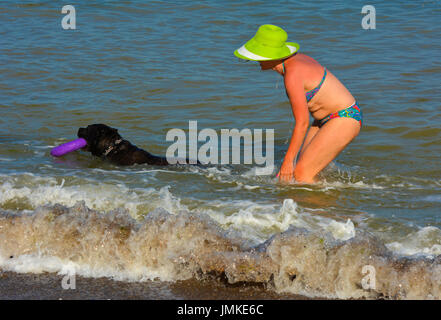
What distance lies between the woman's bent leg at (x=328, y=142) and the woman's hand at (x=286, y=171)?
0.16m

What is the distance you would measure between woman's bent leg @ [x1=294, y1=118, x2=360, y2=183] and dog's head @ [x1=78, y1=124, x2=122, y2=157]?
2252 millimetres

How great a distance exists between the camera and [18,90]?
10.1 m

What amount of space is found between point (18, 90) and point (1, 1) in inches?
268

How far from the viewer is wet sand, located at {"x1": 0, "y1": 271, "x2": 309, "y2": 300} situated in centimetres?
418

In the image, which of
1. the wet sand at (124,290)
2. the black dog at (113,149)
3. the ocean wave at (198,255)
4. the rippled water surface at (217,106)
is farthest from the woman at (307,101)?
the wet sand at (124,290)

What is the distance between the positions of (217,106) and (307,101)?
3667 mm

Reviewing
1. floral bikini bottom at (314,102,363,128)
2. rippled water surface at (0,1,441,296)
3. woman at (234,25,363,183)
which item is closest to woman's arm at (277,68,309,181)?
woman at (234,25,363,183)

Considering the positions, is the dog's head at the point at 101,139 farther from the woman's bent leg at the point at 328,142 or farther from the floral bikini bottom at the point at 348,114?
the floral bikini bottom at the point at 348,114

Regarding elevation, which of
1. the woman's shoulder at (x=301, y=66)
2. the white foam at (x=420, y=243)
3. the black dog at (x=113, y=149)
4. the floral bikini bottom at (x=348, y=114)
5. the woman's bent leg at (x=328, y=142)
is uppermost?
the woman's shoulder at (x=301, y=66)

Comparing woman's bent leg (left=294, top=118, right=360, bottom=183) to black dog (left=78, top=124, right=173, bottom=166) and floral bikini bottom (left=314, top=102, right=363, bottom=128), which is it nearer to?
floral bikini bottom (left=314, top=102, right=363, bottom=128)

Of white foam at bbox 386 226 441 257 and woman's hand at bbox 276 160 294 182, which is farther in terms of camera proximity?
woman's hand at bbox 276 160 294 182

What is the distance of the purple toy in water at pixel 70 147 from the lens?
720cm
